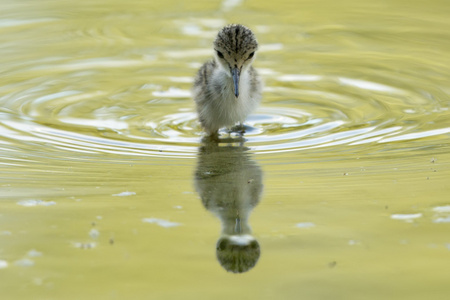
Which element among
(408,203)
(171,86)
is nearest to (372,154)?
(408,203)

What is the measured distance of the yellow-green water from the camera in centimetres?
292

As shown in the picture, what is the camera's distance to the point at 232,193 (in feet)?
12.5

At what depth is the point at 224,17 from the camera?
26.7ft

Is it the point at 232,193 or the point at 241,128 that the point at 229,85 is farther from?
the point at 232,193

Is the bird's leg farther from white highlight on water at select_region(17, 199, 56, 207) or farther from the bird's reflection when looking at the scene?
white highlight on water at select_region(17, 199, 56, 207)

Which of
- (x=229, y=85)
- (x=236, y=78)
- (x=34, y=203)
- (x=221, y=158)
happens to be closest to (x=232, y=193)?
(x=221, y=158)

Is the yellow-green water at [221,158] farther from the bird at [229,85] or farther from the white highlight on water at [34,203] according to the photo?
the bird at [229,85]

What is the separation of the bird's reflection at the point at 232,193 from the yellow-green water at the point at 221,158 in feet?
0.06

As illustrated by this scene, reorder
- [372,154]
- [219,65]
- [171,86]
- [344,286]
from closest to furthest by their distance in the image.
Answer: [344,286]
[372,154]
[219,65]
[171,86]

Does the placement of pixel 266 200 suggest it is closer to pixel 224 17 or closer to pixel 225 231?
pixel 225 231

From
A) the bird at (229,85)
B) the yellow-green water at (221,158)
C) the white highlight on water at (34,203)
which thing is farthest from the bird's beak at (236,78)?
the white highlight on water at (34,203)

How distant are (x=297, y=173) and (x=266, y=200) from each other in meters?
0.47

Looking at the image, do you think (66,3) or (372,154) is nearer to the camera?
(372,154)

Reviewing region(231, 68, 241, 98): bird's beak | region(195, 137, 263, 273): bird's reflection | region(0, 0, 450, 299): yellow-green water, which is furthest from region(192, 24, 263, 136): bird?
region(195, 137, 263, 273): bird's reflection
